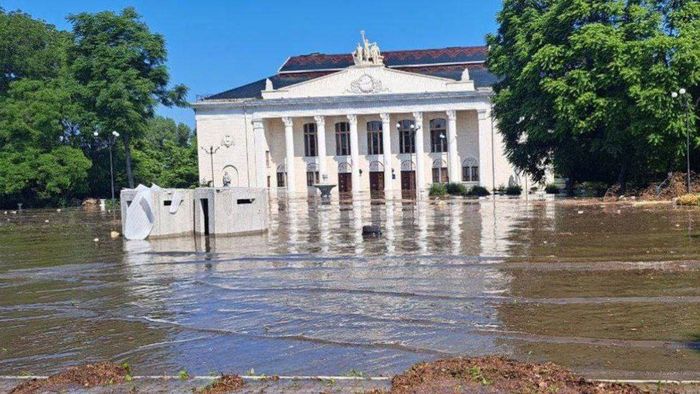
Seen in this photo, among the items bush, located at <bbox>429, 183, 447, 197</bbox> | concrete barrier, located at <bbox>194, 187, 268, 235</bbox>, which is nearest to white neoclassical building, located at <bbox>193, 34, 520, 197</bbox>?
bush, located at <bbox>429, 183, 447, 197</bbox>

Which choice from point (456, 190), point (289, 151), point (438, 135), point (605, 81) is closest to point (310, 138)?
point (289, 151)

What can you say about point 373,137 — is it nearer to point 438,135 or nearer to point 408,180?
point 408,180

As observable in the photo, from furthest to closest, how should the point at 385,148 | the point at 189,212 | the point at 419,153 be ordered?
the point at 385,148
the point at 419,153
the point at 189,212

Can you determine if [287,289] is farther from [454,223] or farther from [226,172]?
[226,172]

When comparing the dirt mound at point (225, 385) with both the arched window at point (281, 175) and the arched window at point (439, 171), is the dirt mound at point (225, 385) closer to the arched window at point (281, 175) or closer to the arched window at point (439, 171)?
the arched window at point (439, 171)

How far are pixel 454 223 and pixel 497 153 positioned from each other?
51197mm

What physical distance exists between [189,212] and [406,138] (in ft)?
187

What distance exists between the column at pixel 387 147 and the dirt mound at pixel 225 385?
2759 inches

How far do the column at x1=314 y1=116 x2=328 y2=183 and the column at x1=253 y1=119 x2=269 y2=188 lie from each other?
6.18 m

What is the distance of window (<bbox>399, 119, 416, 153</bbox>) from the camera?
77.8 m

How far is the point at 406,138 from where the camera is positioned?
7825 cm

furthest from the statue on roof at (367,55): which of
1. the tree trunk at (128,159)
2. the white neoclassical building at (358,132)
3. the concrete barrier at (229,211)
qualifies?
the concrete barrier at (229,211)

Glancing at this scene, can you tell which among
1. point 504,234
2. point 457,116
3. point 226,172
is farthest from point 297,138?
point 504,234

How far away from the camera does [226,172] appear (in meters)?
77.7
